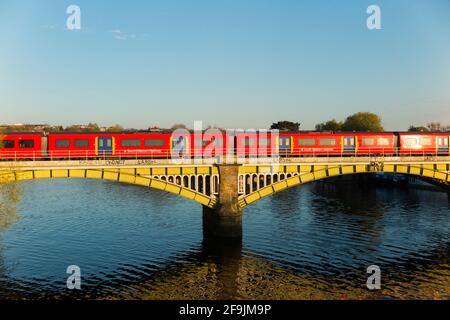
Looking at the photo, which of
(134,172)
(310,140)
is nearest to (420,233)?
(310,140)

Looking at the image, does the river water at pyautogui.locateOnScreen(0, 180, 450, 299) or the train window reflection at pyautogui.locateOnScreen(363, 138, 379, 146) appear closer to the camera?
the river water at pyautogui.locateOnScreen(0, 180, 450, 299)

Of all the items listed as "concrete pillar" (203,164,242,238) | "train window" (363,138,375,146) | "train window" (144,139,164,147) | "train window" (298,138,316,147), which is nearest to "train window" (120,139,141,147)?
"train window" (144,139,164,147)

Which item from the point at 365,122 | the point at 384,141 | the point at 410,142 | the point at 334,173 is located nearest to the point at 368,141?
the point at 384,141

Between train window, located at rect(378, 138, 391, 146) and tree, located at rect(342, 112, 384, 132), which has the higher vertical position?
tree, located at rect(342, 112, 384, 132)

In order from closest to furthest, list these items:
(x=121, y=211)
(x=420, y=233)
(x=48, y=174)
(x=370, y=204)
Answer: (x=48, y=174) < (x=420, y=233) < (x=121, y=211) < (x=370, y=204)

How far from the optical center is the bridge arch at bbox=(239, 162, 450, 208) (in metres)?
47.6

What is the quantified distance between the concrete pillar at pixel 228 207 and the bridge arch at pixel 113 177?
1107 mm

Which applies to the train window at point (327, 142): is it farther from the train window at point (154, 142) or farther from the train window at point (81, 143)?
the train window at point (81, 143)

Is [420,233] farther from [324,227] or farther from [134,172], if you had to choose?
[134,172]

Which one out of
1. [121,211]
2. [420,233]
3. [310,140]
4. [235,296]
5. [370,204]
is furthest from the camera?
[370,204]

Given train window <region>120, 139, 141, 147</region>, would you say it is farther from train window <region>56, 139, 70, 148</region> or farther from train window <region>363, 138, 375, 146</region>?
train window <region>363, 138, 375, 146</region>

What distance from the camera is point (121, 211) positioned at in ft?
225
